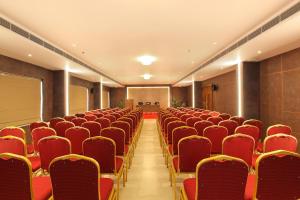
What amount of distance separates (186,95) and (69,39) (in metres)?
24.5

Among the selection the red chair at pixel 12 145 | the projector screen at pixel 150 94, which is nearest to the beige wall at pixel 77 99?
the projector screen at pixel 150 94

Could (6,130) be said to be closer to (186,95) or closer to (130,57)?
(130,57)

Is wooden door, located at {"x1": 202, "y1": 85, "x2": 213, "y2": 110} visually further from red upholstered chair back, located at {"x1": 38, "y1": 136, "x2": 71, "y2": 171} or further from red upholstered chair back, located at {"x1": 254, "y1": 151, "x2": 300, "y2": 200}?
red upholstered chair back, located at {"x1": 254, "y1": 151, "x2": 300, "y2": 200}

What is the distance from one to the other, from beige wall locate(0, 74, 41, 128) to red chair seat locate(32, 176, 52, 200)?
6.36 metres

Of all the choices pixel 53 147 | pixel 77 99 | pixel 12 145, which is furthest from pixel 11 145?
pixel 77 99

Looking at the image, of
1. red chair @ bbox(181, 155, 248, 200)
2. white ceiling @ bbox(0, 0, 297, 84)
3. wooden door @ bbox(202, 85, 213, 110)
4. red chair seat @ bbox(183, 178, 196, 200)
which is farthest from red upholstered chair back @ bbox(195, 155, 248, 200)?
wooden door @ bbox(202, 85, 213, 110)

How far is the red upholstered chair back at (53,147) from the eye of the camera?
392cm

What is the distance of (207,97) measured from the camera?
69.1 feet

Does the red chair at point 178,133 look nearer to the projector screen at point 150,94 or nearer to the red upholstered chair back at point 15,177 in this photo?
the red upholstered chair back at point 15,177

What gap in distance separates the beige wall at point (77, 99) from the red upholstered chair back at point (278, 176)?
1571 cm

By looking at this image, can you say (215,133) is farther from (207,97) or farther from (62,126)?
(207,97)

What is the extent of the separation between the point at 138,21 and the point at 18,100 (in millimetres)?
6425

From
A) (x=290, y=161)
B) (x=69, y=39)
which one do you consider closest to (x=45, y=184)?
(x=290, y=161)

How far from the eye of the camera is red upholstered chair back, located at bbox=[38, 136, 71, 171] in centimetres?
392
